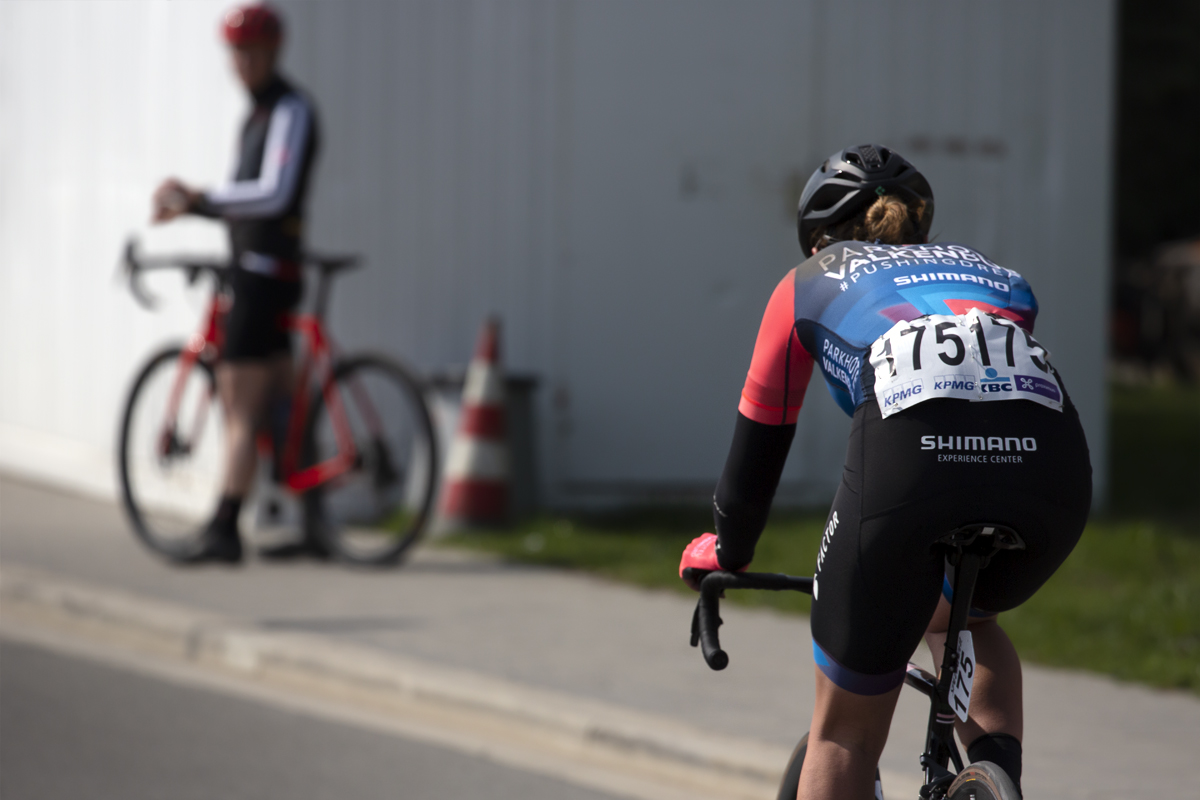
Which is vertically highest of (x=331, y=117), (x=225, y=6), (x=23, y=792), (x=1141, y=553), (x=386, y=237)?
(x=225, y=6)

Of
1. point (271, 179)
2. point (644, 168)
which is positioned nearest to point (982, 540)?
point (271, 179)

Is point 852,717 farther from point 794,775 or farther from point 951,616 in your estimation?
point 794,775

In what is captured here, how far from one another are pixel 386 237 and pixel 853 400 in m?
6.06

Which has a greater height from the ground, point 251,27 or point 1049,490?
point 251,27

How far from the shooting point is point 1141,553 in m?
7.38

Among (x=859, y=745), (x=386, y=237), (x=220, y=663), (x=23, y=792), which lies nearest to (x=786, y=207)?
(x=386, y=237)

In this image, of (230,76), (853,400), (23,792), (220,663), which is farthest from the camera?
(230,76)

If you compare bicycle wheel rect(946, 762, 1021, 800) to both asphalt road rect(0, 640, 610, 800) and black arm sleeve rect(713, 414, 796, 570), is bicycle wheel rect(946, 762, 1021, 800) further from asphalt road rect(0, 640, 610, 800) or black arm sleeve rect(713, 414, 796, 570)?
asphalt road rect(0, 640, 610, 800)

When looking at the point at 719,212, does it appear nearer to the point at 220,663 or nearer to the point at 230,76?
the point at 230,76

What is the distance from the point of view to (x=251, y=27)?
22.1 ft

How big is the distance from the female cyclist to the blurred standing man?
4.35 metres

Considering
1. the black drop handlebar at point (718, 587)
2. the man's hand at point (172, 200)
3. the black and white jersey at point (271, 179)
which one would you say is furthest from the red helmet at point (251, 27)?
the black drop handlebar at point (718, 587)

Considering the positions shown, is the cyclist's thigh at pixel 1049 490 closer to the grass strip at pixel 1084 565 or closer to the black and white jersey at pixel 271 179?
the grass strip at pixel 1084 565

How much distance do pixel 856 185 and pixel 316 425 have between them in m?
4.65
